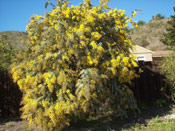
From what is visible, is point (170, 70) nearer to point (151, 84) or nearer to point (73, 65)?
point (151, 84)

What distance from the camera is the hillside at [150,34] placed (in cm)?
3748

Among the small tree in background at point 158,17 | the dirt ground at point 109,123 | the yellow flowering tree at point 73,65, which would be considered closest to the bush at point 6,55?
the dirt ground at point 109,123

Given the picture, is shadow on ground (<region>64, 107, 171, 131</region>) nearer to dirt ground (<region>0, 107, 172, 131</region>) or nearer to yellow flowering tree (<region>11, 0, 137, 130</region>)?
dirt ground (<region>0, 107, 172, 131</region>)

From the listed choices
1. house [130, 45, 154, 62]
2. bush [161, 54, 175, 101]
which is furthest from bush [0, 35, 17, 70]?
house [130, 45, 154, 62]

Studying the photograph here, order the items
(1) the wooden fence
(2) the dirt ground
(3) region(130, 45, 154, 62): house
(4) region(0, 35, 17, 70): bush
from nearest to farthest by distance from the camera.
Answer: (2) the dirt ground, (1) the wooden fence, (4) region(0, 35, 17, 70): bush, (3) region(130, 45, 154, 62): house

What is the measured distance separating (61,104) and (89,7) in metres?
2.78

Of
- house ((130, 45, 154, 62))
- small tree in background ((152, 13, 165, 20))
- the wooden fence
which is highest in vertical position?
small tree in background ((152, 13, 165, 20))

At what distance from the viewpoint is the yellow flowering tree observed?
4355 millimetres

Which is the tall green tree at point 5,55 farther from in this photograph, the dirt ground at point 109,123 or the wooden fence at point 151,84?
the wooden fence at point 151,84

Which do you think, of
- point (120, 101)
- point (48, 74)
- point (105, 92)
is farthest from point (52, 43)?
point (120, 101)

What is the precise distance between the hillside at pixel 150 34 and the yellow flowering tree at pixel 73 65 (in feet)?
104

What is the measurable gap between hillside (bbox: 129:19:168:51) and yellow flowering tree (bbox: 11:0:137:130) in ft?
104

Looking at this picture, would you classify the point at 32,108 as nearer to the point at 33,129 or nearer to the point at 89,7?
the point at 33,129

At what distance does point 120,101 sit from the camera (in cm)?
516
